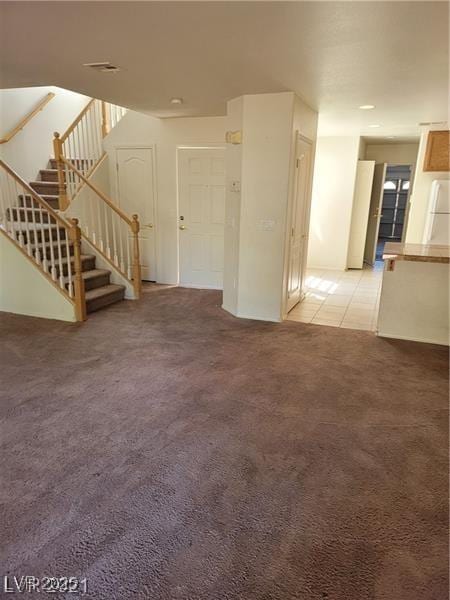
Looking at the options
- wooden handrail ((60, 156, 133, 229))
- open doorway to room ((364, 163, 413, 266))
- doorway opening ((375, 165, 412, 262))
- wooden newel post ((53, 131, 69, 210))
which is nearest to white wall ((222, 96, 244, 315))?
wooden handrail ((60, 156, 133, 229))

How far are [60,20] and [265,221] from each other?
8.58 ft

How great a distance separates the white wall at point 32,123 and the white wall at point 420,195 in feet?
18.6

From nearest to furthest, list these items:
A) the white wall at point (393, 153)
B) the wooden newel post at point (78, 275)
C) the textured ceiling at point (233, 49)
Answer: the textured ceiling at point (233, 49)
the wooden newel post at point (78, 275)
the white wall at point (393, 153)

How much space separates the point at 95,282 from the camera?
5246 millimetres

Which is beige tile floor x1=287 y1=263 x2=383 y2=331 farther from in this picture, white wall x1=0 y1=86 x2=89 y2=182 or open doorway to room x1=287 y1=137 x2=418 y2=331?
white wall x1=0 y1=86 x2=89 y2=182

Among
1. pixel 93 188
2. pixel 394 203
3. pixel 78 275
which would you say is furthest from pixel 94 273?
pixel 394 203

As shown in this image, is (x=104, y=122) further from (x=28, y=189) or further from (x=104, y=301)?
(x=104, y=301)

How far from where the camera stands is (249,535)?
1.77 meters

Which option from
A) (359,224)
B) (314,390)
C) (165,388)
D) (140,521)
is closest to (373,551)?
(140,521)

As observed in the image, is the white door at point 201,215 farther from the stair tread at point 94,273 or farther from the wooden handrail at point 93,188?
the stair tread at point 94,273

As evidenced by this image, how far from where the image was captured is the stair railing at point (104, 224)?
5.32 meters

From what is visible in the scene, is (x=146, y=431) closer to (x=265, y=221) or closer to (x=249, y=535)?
(x=249, y=535)

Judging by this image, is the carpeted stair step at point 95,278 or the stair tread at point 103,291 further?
the carpeted stair step at point 95,278

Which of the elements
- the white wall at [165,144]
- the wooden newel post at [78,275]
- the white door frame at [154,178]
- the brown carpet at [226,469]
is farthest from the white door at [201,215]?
the brown carpet at [226,469]
